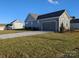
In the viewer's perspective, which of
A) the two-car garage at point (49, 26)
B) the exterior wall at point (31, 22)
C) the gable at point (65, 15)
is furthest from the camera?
the exterior wall at point (31, 22)

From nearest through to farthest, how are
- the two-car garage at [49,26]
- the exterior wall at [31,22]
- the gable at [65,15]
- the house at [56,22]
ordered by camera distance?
the house at [56,22] → the gable at [65,15] → the two-car garage at [49,26] → the exterior wall at [31,22]

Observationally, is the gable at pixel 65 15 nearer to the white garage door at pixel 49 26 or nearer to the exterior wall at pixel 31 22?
the white garage door at pixel 49 26

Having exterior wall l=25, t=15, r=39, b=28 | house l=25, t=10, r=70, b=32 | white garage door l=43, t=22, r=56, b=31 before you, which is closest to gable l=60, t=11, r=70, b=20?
house l=25, t=10, r=70, b=32

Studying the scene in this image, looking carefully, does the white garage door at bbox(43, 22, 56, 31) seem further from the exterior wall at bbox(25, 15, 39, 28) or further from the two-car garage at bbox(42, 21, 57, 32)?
the exterior wall at bbox(25, 15, 39, 28)

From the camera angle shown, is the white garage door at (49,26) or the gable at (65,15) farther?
the white garage door at (49,26)

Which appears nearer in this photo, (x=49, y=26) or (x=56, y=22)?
(x=56, y=22)

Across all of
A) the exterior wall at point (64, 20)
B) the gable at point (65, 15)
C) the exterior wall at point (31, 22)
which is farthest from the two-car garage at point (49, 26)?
the exterior wall at point (31, 22)

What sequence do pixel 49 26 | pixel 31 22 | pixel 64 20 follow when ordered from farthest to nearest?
pixel 31 22
pixel 49 26
pixel 64 20

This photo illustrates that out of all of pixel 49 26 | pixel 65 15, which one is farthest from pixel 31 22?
pixel 65 15

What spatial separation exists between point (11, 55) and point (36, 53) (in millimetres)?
1604

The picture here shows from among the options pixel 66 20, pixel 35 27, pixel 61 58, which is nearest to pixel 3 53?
pixel 61 58

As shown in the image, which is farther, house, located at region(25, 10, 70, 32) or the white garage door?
the white garage door

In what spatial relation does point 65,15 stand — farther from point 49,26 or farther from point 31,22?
point 31,22

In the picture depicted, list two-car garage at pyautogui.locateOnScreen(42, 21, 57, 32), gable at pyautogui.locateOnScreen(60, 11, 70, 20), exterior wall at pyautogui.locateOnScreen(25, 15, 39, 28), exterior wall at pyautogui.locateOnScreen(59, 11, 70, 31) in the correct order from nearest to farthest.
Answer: exterior wall at pyautogui.locateOnScreen(59, 11, 70, 31) → gable at pyautogui.locateOnScreen(60, 11, 70, 20) → two-car garage at pyautogui.locateOnScreen(42, 21, 57, 32) → exterior wall at pyautogui.locateOnScreen(25, 15, 39, 28)
